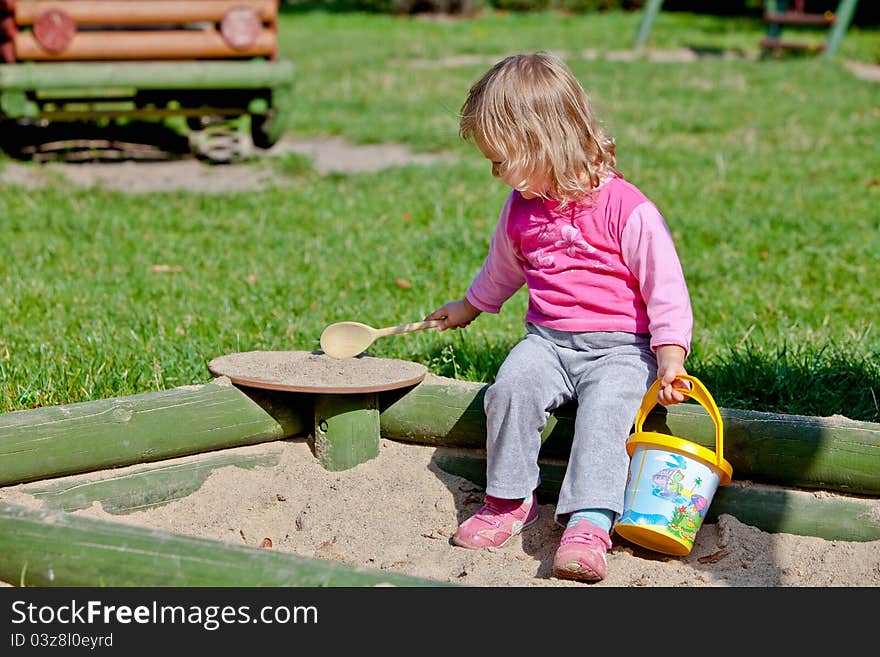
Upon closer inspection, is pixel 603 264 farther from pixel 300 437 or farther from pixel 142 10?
pixel 142 10

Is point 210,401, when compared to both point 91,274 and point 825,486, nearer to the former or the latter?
point 825,486

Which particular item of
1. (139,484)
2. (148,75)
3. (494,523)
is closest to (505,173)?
(494,523)

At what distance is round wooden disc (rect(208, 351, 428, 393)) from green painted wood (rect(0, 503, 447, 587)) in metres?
0.78

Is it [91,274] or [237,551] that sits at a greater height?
[237,551]

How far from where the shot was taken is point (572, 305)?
2.86 meters

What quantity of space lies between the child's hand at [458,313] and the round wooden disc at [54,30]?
4.41m

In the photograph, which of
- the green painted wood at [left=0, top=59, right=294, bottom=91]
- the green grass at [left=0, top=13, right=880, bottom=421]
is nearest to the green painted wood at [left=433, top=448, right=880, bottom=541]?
the green grass at [left=0, top=13, right=880, bottom=421]

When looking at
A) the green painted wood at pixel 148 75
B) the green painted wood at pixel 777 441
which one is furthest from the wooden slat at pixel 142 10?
the green painted wood at pixel 777 441

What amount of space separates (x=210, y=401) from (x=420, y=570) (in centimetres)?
70

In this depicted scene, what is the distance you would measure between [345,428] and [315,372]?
162mm

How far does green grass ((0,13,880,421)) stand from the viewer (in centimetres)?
340

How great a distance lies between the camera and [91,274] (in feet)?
14.9

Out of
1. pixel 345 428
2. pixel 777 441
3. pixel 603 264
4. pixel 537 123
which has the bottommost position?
pixel 345 428
